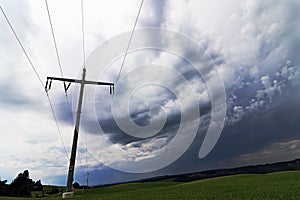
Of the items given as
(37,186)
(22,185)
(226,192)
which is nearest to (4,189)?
(22,185)

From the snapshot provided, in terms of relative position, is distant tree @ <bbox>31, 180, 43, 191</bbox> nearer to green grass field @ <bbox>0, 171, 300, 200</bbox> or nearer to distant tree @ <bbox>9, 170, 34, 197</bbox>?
distant tree @ <bbox>9, 170, 34, 197</bbox>

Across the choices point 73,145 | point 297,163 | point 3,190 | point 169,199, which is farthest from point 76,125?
point 297,163

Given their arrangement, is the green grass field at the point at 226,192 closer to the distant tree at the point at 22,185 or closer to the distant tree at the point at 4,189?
the distant tree at the point at 4,189

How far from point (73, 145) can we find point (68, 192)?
19.0 ft

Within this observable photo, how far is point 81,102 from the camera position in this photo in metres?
39.3

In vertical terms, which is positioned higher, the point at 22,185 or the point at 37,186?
the point at 37,186

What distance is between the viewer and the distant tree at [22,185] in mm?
101938

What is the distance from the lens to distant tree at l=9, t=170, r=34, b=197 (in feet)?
334

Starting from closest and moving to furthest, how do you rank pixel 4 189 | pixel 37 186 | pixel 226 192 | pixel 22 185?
pixel 226 192, pixel 4 189, pixel 22 185, pixel 37 186

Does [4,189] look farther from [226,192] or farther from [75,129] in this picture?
[226,192]

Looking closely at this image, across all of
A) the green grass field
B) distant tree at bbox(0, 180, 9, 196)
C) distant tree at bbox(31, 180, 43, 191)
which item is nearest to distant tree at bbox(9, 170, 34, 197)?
distant tree at bbox(0, 180, 9, 196)

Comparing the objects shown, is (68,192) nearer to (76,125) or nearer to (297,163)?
(76,125)

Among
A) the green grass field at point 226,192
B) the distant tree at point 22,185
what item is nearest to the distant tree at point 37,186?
the distant tree at point 22,185

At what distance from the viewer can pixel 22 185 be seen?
11056 centimetres
